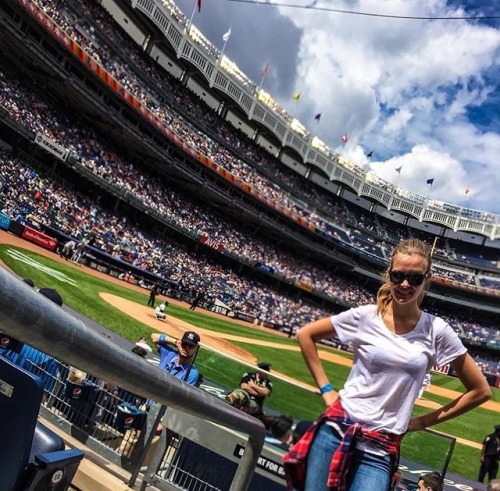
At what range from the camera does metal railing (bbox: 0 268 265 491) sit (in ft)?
3.88

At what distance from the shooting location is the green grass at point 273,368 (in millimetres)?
3701

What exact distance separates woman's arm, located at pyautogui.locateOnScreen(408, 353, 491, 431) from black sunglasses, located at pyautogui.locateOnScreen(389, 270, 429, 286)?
465 mm

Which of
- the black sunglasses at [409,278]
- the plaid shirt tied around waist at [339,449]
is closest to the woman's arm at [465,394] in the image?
the plaid shirt tied around waist at [339,449]

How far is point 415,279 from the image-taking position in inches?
98.0

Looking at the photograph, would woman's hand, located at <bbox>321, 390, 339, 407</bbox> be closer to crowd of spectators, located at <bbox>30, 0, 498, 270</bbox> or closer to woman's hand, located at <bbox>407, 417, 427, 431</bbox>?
woman's hand, located at <bbox>407, 417, 427, 431</bbox>

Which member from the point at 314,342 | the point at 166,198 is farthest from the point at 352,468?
the point at 166,198

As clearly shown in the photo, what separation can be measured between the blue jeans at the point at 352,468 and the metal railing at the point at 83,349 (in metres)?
0.52

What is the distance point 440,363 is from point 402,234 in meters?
76.6

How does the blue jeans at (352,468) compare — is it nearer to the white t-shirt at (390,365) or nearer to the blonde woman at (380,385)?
the blonde woman at (380,385)

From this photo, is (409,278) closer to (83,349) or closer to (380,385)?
(380,385)

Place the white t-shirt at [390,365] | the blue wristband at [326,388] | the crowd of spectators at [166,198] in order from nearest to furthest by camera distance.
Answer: the white t-shirt at [390,365] → the blue wristband at [326,388] → the crowd of spectators at [166,198]

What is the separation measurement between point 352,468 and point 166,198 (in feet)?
151

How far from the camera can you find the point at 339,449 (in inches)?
89.0

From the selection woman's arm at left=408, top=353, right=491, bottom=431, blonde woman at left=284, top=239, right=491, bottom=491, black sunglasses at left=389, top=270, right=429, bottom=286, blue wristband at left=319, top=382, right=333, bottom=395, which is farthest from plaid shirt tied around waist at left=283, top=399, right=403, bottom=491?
black sunglasses at left=389, top=270, right=429, bottom=286
